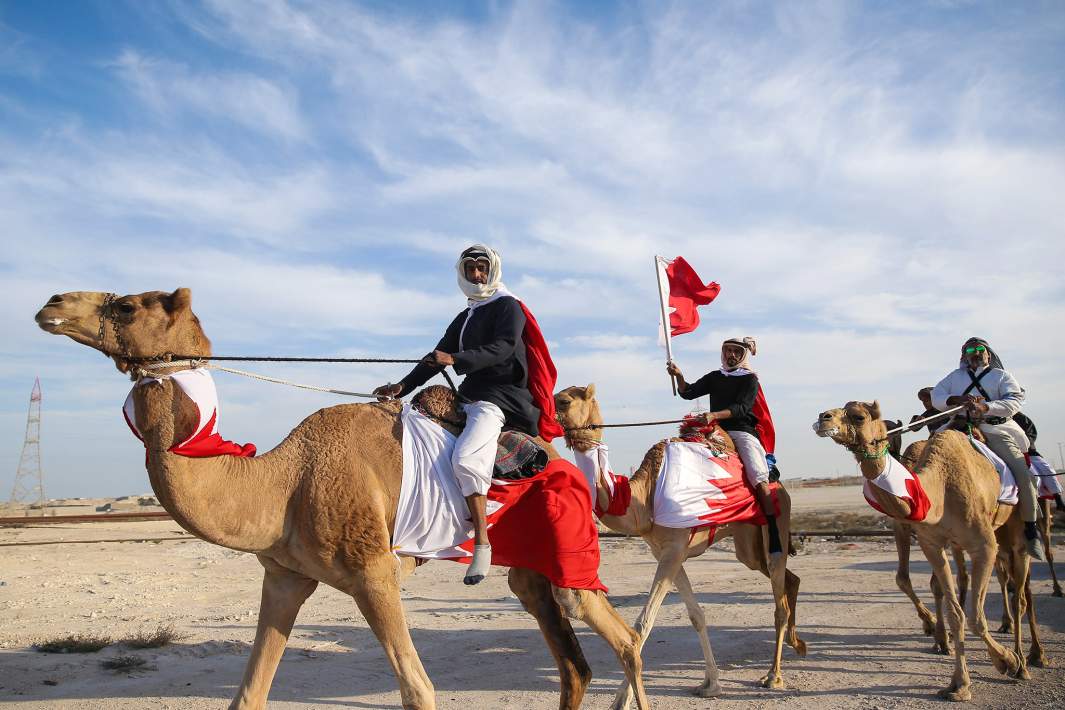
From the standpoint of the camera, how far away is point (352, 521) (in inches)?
180

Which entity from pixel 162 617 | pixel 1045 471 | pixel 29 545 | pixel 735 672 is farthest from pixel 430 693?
pixel 29 545

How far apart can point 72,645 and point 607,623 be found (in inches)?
220

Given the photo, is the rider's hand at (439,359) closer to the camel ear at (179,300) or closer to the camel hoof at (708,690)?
the camel ear at (179,300)

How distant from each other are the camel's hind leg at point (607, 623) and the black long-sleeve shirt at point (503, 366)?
1089 millimetres

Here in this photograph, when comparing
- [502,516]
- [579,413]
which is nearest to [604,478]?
[579,413]

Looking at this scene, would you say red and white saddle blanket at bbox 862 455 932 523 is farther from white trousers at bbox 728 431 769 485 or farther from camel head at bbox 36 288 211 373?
camel head at bbox 36 288 211 373

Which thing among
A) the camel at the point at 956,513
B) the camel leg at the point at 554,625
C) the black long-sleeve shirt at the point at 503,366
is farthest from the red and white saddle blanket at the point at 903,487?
the black long-sleeve shirt at the point at 503,366

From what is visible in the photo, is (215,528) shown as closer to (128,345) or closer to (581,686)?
(128,345)

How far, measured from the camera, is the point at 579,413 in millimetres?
7980

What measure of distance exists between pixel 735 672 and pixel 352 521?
5.45m

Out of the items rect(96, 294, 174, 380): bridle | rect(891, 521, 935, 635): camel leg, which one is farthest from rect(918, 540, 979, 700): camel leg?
rect(96, 294, 174, 380): bridle

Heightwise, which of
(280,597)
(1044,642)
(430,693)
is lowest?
(1044,642)

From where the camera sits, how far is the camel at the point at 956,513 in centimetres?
761

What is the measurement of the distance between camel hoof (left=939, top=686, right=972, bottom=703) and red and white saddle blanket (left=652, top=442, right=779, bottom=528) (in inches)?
89.0
